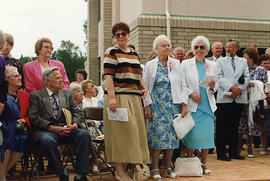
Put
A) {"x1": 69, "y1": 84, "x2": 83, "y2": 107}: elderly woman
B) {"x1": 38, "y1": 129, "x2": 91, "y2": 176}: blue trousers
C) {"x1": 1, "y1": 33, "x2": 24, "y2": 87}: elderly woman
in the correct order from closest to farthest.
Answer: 1. {"x1": 38, "y1": 129, "x2": 91, "y2": 176}: blue trousers
2. {"x1": 1, "y1": 33, "x2": 24, "y2": 87}: elderly woman
3. {"x1": 69, "y1": 84, "x2": 83, "y2": 107}: elderly woman

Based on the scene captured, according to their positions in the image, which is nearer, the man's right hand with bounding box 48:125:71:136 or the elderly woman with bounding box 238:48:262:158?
the man's right hand with bounding box 48:125:71:136

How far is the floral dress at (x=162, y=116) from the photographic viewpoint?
574 cm

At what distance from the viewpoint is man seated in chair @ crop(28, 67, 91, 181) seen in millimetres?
5109

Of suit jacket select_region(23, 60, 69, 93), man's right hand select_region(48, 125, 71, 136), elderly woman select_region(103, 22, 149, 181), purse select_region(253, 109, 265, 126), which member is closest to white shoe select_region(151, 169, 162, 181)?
elderly woman select_region(103, 22, 149, 181)

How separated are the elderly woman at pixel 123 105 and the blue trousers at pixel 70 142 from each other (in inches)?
11.1

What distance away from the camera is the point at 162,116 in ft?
19.0

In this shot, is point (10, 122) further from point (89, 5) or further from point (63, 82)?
point (89, 5)

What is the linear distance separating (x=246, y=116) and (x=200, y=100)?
222cm

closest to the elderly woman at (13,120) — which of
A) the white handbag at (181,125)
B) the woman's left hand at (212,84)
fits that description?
the white handbag at (181,125)

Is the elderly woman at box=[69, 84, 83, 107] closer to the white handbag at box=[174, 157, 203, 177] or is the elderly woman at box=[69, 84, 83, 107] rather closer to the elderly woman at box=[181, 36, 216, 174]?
the elderly woman at box=[181, 36, 216, 174]

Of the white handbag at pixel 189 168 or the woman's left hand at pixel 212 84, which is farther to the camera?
the woman's left hand at pixel 212 84

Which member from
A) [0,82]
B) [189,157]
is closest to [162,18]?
[189,157]

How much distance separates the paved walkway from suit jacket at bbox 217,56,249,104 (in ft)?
3.59

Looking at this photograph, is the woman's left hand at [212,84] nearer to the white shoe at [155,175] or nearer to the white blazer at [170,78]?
the white blazer at [170,78]
